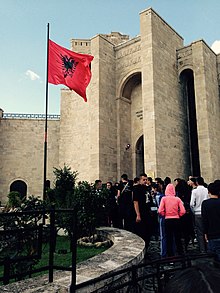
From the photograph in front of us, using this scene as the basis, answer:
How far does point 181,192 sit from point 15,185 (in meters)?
18.0

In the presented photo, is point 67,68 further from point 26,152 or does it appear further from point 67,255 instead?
point 26,152

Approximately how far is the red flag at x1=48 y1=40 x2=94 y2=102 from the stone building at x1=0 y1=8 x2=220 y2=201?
206 inches

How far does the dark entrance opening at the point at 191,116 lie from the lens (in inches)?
675

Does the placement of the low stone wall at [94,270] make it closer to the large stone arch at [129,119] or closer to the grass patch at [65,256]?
the grass patch at [65,256]

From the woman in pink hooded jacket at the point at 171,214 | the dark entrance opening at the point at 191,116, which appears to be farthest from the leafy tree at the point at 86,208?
the dark entrance opening at the point at 191,116

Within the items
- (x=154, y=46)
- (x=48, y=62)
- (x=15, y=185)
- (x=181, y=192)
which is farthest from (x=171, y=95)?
(x=15, y=185)

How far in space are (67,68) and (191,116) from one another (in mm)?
10691

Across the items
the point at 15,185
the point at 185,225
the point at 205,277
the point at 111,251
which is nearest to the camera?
the point at 205,277

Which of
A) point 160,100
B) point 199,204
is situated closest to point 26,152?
point 160,100

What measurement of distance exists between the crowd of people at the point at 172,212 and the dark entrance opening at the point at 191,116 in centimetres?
1011

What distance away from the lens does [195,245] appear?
7.00m

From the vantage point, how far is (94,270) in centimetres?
285

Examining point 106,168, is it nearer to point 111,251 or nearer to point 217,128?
point 217,128

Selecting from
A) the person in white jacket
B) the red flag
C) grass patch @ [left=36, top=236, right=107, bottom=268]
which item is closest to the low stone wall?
grass patch @ [left=36, top=236, right=107, bottom=268]
